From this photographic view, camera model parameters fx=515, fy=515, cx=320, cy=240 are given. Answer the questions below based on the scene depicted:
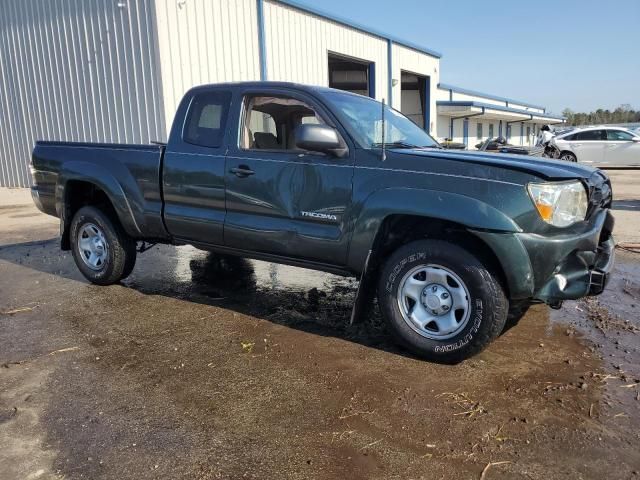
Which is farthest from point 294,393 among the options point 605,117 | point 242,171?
point 605,117

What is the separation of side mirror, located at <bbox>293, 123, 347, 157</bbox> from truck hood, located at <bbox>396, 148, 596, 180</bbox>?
1.46ft

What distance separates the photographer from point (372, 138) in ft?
13.1

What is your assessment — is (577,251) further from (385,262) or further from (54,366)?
(54,366)

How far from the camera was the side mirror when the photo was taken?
362cm

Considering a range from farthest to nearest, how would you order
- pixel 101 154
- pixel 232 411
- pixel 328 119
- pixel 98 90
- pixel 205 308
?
pixel 98 90 → pixel 101 154 → pixel 205 308 → pixel 328 119 → pixel 232 411

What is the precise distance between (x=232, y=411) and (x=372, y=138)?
7.34ft

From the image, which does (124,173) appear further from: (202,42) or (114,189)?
(202,42)

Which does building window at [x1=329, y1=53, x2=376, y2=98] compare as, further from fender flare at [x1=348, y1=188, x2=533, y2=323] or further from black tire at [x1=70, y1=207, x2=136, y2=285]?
fender flare at [x1=348, y1=188, x2=533, y2=323]

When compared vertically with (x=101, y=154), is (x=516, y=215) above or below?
below

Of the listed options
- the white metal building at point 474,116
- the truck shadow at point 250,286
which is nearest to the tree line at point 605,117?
the white metal building at point 474,116

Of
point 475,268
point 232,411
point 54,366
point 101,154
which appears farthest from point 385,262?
point 101,154

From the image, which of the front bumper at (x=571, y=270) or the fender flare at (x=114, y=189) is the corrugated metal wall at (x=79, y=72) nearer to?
the fender flare at (x=114, y=189)

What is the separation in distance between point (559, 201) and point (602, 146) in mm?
19598

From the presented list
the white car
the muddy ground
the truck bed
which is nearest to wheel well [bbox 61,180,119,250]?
the truck bed
